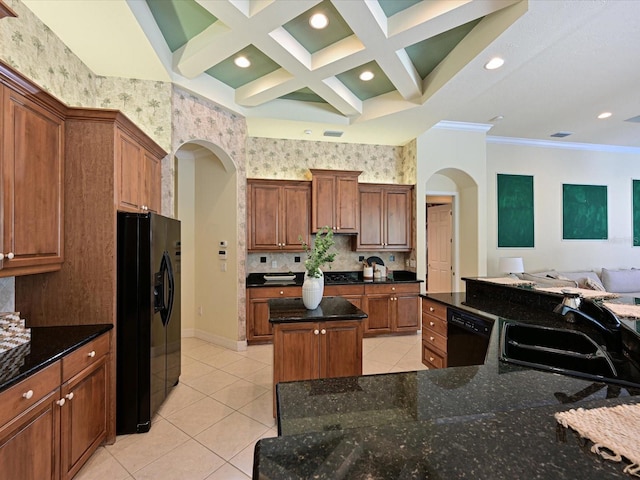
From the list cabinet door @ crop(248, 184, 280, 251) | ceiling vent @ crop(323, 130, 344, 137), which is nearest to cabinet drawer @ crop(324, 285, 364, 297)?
cabinet door @ crop(248, 184, 280, 251)

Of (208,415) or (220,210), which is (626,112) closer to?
(220,210)

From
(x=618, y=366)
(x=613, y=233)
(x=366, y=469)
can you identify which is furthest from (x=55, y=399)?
(x=613, y=233)

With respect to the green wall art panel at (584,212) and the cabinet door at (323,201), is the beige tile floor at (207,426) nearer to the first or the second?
the cabinet door at (323,201)

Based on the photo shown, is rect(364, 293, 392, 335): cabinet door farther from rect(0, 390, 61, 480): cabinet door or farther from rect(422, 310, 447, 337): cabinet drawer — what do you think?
rect(0, 390, 61, 480): cabinet door

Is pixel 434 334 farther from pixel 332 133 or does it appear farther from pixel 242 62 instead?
pixel 242 62

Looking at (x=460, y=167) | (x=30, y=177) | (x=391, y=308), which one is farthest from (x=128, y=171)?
(x=460, y=167)

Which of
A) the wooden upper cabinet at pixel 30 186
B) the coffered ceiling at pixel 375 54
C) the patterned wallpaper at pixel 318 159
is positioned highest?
the coffered ceiling at pixel 375 54

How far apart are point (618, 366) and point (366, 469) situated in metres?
1.36

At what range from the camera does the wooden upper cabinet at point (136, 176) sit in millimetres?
2234

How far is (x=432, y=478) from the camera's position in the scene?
0.59m

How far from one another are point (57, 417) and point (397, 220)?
4.41 m

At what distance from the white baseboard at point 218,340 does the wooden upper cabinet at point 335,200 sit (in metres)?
1.91

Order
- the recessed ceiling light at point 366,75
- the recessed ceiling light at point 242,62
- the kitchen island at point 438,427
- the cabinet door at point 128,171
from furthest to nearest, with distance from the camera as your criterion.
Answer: the recessed ceiling light at point 366,75
the recessed ceiling light at point 242,62
the cabinet door at point 128,171
the kitchen island at point 438,427

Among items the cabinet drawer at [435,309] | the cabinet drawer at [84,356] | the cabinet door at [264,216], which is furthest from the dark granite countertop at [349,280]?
the cabinet drawer at [84,356]
